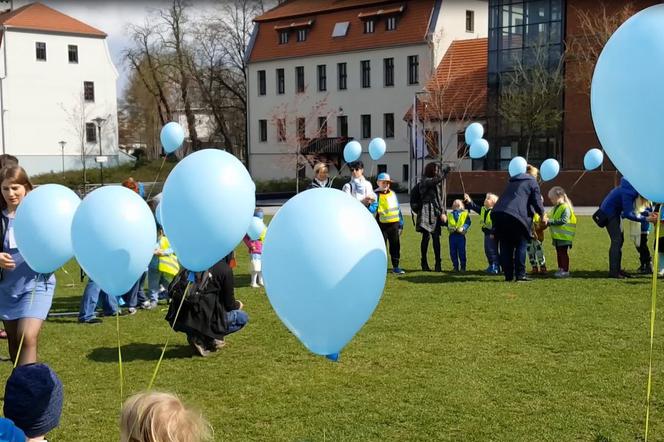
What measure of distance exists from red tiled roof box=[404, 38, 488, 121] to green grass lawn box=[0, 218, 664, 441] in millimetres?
27444

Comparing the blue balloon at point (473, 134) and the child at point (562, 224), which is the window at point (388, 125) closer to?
the blue balloon at point (473, 134)

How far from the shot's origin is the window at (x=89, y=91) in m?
50.6

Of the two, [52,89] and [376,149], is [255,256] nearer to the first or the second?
[376,149]

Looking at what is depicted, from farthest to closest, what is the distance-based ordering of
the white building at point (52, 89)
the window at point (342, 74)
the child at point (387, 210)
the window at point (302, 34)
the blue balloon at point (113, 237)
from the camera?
the white building at point (52, 89)
the window at point (302, 34)
the window at point (342, 74)
the child at point (387, 210)
the blue balloon at point (113, 237)

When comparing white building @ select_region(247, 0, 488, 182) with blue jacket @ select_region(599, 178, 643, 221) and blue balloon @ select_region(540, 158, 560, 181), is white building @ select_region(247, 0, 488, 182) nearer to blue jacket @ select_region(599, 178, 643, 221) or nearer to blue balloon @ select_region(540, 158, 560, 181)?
blue balloon @ select_region(540, 158, 560, 181)

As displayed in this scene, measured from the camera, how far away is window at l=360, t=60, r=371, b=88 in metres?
43.5

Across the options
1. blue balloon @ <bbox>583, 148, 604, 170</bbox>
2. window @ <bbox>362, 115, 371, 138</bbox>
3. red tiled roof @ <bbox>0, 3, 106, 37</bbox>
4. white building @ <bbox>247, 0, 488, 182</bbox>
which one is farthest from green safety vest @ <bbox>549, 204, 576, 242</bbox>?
red tiled roof @ <bbox>0, 3, 106, 37</bbox>

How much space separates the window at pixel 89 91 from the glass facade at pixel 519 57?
1173 inches

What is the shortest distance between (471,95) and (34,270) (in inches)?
1302

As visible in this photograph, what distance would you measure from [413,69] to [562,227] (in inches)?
1269

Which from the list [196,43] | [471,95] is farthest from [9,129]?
[471,95]

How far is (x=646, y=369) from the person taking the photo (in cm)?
565

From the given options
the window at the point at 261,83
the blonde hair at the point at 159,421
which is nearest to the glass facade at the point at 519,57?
the window at the point at 261,83

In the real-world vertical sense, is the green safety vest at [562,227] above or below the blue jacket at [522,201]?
below
